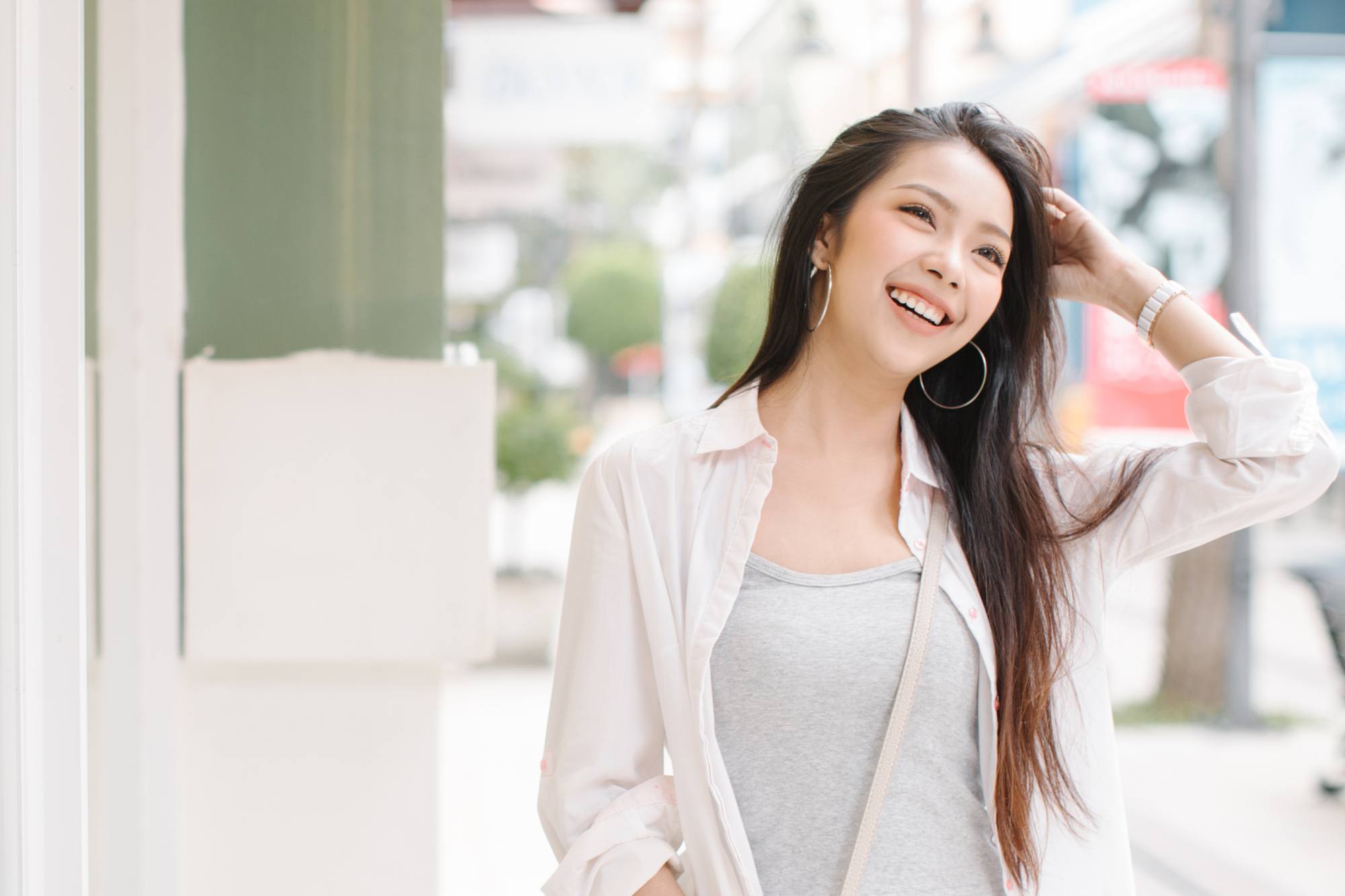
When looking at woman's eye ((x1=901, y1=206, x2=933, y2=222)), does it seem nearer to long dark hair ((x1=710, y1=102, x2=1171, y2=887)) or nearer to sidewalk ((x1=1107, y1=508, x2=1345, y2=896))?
long dark hair ((x1=710, y1=102, x2=1171, y2=887))

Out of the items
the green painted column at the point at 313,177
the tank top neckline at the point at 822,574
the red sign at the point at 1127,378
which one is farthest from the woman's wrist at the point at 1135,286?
the red sign at the point at 1127,378

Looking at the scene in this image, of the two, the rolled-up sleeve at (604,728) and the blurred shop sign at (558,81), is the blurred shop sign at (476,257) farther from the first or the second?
the rolled-up sleeve at (604,728)

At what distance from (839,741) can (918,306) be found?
1.84ft

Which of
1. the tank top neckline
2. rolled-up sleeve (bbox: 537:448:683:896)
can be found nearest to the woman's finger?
the tank top neckline

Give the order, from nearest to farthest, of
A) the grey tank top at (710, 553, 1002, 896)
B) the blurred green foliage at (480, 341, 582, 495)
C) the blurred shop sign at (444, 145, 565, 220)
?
the grey tank top at (710, 553, 1002, 896) → the blurred shop sign at (444, 145, 565, 220) → the blurred green foliage at (480, 341, 582, 495)

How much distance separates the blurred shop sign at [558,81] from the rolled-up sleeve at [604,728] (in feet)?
15.1

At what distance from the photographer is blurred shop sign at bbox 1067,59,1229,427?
587cm

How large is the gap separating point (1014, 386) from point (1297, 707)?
5.70 m

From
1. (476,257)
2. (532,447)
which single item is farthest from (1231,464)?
(476,257)

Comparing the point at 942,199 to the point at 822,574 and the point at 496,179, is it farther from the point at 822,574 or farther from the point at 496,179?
the point at 496,179

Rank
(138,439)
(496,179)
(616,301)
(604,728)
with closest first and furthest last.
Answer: (604,728)
(138,439)
(496,179)
(616,301)

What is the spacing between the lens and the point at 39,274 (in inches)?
Answer: 59.8

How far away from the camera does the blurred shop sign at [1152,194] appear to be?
5867 mm

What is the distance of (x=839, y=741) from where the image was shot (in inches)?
62.7
